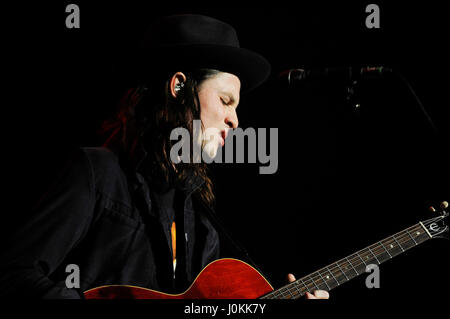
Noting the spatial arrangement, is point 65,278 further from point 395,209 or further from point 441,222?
point 395,209

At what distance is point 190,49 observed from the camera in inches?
82.4

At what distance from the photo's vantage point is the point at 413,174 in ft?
8.56

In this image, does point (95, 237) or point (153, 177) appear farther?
point (153, 177)

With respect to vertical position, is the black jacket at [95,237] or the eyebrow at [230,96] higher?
the eyebrow at [230,96]

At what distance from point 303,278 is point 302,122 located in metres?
1.32

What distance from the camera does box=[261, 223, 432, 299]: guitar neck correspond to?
5.96ft

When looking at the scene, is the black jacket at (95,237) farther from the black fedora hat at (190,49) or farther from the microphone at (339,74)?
the microphone at (339,74)

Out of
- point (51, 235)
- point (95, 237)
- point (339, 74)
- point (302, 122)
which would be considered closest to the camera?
point (51, 235)

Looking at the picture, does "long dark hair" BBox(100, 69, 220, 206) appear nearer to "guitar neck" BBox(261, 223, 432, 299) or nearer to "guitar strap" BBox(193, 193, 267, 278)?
"guitar strap" BBox(193, 193, 267, 278)

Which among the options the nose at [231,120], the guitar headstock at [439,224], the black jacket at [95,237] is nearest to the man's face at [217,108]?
the nose at [231,120]

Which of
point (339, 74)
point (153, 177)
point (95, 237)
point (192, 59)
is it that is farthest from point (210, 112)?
point (95, 237)

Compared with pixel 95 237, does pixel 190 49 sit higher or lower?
higher

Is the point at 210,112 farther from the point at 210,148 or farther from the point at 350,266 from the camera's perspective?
the point at 350,266

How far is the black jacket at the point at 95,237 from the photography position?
1449 mm
